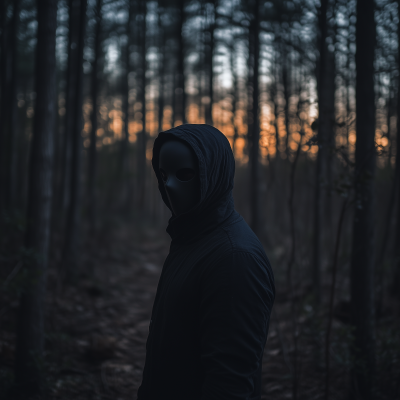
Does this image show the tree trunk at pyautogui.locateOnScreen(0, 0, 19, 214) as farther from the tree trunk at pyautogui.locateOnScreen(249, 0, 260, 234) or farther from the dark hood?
the dark hood

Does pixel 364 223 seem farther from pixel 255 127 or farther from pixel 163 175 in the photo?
pixel 255 127

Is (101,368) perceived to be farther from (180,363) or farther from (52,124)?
(180,363)

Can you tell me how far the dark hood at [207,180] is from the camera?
5.48 feet

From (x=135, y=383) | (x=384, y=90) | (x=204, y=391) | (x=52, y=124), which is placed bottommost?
(x=135, y=383)

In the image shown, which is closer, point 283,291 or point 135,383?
point 135,383

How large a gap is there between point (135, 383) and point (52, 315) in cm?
216

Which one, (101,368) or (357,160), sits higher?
(357,160)

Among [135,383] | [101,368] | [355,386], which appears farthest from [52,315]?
[355,386]

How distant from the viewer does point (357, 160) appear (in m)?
4.29

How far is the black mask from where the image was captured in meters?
1.70

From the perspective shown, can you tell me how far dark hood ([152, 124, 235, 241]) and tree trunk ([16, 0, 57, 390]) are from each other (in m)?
3.66

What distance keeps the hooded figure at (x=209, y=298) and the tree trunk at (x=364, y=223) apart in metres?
3.05

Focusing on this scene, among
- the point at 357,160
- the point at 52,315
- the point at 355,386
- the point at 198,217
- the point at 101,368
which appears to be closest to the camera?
the point at 198,217

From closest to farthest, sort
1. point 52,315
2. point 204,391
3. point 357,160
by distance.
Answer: point 204,391 < point 357,160 < point 52,315
